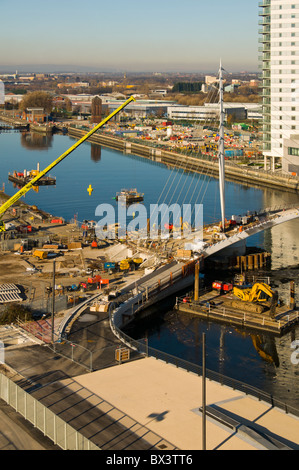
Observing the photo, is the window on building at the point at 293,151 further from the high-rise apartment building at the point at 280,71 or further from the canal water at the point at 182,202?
the canal water at the point at 182,202

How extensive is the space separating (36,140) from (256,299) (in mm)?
74344

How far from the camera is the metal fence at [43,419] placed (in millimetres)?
14352

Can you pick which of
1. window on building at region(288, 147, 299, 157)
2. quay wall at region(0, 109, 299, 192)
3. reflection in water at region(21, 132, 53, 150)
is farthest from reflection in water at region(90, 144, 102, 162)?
window on building at region(288, 147, 299, 157)

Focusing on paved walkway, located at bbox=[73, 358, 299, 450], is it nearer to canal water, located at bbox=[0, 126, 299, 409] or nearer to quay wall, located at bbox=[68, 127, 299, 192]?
canal water, located at bbox=[0, 126, 299, 409]

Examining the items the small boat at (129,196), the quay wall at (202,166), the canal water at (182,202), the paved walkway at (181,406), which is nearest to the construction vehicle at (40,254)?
the canal water at (182,202)

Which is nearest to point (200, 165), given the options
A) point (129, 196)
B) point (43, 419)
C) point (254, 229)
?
point (129, 196)

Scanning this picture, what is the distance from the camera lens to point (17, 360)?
19703 millimetres

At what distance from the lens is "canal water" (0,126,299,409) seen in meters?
22.9

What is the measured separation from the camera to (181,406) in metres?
17.0

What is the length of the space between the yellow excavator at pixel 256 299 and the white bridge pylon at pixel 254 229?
4.35m
